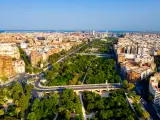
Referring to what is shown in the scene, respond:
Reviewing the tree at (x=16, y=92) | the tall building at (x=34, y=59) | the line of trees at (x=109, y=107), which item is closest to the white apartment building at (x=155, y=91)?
the line of trees at (x=109, y=107)

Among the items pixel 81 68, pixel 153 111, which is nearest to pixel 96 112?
pixel 153 111

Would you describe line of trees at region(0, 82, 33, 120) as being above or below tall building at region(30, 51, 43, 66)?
below

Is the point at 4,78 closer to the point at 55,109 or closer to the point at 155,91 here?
the point at 55,109

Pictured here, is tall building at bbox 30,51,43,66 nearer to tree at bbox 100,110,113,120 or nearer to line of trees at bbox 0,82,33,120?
line of trees at bbox 0,82,33,120

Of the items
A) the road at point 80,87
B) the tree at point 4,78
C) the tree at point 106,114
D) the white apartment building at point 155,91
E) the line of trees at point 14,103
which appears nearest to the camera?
the tree at point 106,114

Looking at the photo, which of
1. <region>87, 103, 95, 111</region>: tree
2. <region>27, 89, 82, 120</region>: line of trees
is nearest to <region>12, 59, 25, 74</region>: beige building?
<region>27, 89, 82, 120</region>: line of trees

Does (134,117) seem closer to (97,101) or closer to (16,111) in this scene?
(97,101)

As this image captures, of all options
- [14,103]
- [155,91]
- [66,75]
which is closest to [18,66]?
[66,75]

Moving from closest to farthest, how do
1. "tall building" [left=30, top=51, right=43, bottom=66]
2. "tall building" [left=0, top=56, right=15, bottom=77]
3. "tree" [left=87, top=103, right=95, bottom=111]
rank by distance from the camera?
"tree" [left=87, top=103, right=95, bottom=111]
"tall building" [left=0, top=56, right=15, bottom=77]
"tall building" [left=30, top=51, right=43, bottom=66]

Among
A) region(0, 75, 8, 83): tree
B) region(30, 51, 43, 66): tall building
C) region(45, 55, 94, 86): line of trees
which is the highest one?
region(30, 51, 43, 66): tall building

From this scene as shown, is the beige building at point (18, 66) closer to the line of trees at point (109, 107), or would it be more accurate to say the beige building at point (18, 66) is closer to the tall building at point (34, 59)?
the tall building at point (34, 59)

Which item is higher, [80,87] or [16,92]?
[16,92]
